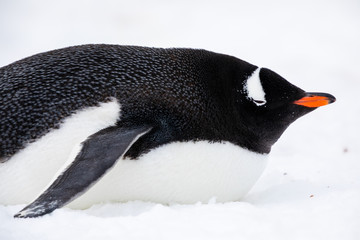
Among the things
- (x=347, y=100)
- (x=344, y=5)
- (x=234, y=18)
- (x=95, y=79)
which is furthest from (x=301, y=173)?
(x=344, y=5)

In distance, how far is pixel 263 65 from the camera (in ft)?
17.8

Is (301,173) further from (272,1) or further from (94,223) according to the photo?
(272,1)

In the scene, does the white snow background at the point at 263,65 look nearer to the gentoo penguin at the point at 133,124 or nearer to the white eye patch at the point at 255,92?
the gentoo penguin at the point at 133,124

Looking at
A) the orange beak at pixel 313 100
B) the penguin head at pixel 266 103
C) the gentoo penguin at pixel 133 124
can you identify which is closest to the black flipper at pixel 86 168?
the gentoo penguin at pixel 133 124

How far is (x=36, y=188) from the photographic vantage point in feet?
5.77

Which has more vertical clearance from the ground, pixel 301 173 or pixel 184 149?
pixel 184 149

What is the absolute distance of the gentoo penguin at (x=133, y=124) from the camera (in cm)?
173

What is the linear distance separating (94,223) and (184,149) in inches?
23.0

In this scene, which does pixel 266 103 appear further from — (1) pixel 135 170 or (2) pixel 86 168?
(2) pixel 86 168

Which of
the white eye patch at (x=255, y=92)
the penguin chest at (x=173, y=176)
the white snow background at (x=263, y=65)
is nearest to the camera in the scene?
the white snow background at (x=263, y=65)

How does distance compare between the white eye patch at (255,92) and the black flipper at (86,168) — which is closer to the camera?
the black flipper at (86,168)

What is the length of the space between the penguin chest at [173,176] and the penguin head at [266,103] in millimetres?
194

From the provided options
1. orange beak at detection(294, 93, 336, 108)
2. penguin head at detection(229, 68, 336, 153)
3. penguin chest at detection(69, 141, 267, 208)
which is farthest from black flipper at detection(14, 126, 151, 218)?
orange beak at detection(294, 93, 336, 108)

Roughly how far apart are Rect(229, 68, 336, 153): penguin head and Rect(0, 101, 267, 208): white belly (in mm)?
144
